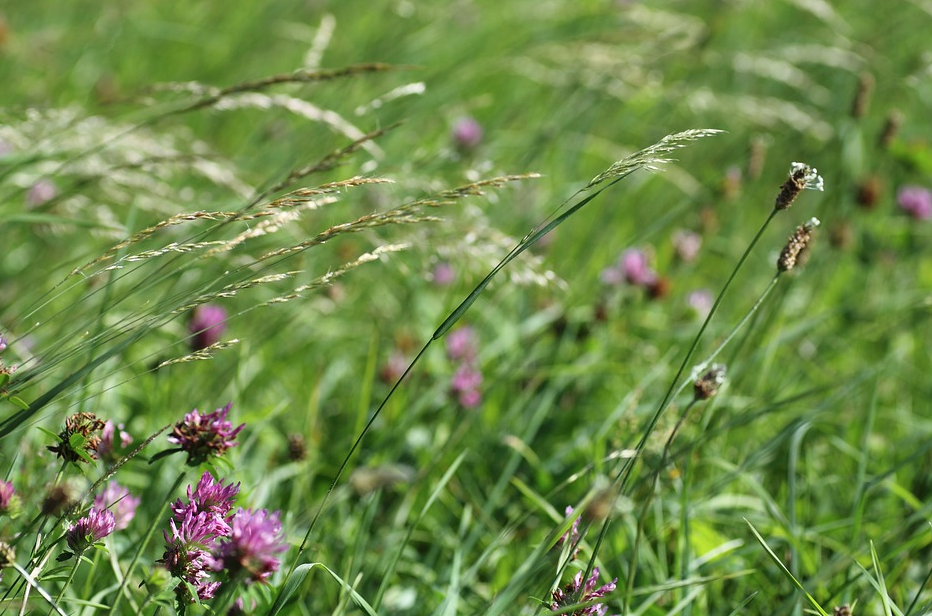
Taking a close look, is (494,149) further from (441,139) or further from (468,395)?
(468,395)

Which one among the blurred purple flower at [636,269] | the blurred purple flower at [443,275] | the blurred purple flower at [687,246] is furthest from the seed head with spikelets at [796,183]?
the blurred purple flower at [443,275]

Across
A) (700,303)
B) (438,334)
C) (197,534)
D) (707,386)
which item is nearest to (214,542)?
(197,534)

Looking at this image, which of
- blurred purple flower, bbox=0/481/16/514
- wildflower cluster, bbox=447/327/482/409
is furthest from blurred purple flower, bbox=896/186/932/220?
blurred purple flower, bbox=0/481/16/514

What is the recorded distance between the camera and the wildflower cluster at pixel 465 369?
197cm

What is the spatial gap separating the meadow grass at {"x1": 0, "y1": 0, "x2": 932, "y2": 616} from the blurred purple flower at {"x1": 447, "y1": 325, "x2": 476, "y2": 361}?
13 millimetres

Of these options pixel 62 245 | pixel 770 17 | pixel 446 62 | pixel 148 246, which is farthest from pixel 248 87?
pixel 770 17

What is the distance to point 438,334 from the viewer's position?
1.09 m

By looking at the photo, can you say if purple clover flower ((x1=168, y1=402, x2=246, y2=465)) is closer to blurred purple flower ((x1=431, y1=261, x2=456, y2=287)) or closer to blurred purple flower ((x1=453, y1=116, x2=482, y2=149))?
blurred purple flower ((x1=431, y1=261, x2=456, y2=287))

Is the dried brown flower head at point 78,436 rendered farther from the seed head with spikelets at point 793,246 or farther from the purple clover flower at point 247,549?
the seed head with spikelets at point 793,246

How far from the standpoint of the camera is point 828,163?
343 centimetres

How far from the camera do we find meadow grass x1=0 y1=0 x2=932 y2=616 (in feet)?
3.88

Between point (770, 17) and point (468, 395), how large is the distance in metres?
3.98

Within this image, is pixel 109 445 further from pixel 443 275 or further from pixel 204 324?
pixel 443 275

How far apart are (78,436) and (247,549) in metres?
0.26
